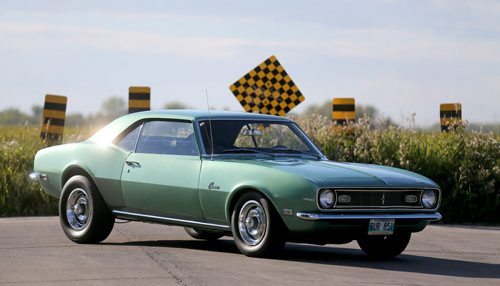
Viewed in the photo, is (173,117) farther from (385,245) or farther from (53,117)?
(53,117)

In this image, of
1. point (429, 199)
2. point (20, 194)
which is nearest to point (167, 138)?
point (429, 199)

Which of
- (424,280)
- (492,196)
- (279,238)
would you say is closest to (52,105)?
(492,196)

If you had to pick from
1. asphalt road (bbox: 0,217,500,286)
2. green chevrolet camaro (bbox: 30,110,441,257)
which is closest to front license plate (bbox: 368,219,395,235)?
green chevrolet camaro (bbox: 30,110,441,257)

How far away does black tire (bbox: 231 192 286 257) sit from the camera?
10.5 meters

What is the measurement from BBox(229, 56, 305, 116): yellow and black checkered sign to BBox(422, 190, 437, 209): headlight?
1054 cm

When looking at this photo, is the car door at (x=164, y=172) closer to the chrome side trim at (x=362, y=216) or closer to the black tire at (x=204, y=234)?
the black tire at (x=204, y=234)

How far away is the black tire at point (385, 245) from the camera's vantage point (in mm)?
11430

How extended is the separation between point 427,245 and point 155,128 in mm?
3273

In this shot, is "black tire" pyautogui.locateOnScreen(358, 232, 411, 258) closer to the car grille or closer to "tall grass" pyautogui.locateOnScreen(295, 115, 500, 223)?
the car grille

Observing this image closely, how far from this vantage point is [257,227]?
10.7 m

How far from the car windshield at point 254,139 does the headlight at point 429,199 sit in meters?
1.34

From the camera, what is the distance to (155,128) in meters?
12.2

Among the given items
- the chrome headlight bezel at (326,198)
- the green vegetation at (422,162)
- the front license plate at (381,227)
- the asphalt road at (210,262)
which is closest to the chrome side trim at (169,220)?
the asphalt road at (210,262)

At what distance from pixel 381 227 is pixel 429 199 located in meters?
0.72
